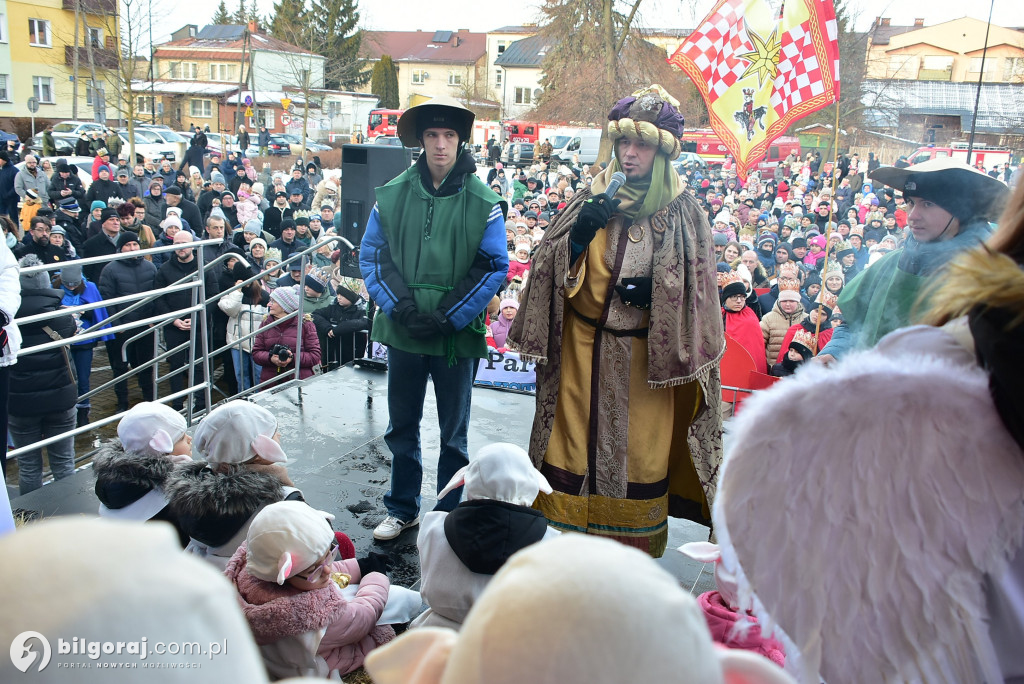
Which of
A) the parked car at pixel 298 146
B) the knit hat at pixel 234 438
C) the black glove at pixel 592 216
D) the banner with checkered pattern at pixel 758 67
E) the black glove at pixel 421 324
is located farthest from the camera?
the parked car at pixel 298 146

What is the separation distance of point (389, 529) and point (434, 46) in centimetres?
8208

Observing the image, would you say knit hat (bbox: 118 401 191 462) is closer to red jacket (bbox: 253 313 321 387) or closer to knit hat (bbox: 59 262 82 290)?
red jacket (bbox: 253 313 321 387)

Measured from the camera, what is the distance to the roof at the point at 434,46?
246 feet

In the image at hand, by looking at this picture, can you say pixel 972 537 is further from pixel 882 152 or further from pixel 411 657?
pixel 882 152

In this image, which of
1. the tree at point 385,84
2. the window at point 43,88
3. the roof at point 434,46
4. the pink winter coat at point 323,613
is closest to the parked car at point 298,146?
the window at point 43,88

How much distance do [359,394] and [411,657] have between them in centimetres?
481

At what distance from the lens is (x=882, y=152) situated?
3080cm

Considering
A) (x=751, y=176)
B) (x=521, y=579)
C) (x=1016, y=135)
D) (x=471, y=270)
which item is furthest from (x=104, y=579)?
(x=1016, y=135)

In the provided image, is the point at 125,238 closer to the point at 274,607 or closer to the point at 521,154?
the point at 274,607

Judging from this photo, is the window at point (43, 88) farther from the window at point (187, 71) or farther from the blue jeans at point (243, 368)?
the blue jeans at point (243, 368)

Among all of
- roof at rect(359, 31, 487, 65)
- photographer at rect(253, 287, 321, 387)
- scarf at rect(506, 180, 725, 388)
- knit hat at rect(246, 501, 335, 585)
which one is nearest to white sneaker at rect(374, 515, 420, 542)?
scarf at rect(506, 180, 725, 388)

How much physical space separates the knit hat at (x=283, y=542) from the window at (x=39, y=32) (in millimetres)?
46035

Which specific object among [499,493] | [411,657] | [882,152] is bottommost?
[499,493]

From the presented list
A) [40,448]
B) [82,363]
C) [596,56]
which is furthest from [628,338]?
[596,56]
